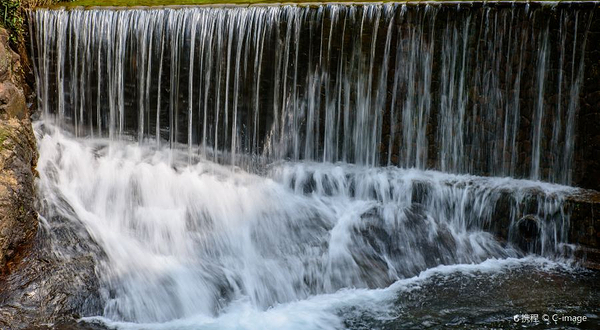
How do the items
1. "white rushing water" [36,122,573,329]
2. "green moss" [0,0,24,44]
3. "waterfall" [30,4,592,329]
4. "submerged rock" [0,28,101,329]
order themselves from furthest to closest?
"green moss" [0,0,24,44], "waterfall" [30,4,592,329], "white rushing water" [36,122,573,329], "submerged rock" [0,28,101,329]

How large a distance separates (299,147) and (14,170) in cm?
388

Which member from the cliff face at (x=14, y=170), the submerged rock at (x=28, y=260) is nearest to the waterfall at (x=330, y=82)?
the cliff face at (x=14, y=170)

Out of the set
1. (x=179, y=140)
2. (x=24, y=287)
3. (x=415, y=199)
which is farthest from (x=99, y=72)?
(x=415, y=199)

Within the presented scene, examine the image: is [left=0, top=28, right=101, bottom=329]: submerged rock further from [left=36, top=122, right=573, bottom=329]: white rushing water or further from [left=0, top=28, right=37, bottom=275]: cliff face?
[left=36, top=122, right=573, bottom=329]: white rushing water

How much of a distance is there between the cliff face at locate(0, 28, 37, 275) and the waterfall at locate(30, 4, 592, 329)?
1.26 ft

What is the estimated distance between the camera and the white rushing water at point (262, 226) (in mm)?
7324

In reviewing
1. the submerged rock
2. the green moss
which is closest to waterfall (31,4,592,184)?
the green moss

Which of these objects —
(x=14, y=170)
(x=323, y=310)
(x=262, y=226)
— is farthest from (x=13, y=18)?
(x=323, y=310)

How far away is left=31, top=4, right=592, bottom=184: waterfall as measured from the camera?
8.62 meters

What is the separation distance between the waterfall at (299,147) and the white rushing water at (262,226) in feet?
0.09

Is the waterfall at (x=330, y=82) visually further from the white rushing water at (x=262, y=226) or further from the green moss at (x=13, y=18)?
the white rushing water at (x=262, y=226)

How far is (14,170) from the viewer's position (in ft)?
26.0

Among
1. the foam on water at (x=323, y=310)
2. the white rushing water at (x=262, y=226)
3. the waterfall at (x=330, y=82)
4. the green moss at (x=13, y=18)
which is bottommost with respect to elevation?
the foam on water at (x=323, y=310)

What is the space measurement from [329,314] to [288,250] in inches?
50.6
